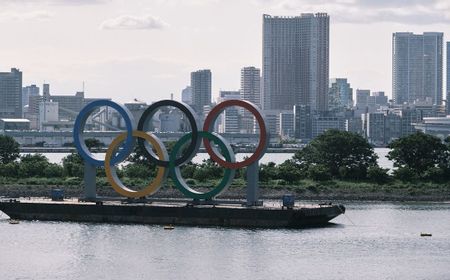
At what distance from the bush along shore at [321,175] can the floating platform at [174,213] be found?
17800 mm

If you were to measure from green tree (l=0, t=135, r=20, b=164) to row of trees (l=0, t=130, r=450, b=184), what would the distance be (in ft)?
20.3

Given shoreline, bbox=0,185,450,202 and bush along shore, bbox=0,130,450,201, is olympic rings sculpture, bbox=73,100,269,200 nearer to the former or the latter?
bush along shore, bbox=0,130,450,201

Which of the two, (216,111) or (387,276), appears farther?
(216,111)

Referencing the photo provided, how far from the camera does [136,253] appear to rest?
6519 cm

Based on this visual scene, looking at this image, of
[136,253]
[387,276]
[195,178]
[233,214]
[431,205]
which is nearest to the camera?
[387,276]

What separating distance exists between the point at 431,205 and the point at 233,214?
2434cm

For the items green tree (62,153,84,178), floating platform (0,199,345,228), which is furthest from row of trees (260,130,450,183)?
floating platform (0,199,345,228)

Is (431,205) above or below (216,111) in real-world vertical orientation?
below

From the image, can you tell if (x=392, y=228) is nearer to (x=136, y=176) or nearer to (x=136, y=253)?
(x=136, y=253)

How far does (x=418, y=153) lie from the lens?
111375mm

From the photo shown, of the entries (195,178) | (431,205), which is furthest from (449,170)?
(195,178)

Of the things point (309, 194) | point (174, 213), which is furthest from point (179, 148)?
point (309, 194)

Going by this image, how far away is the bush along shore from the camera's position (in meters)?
101

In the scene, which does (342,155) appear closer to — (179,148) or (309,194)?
(309,194)
